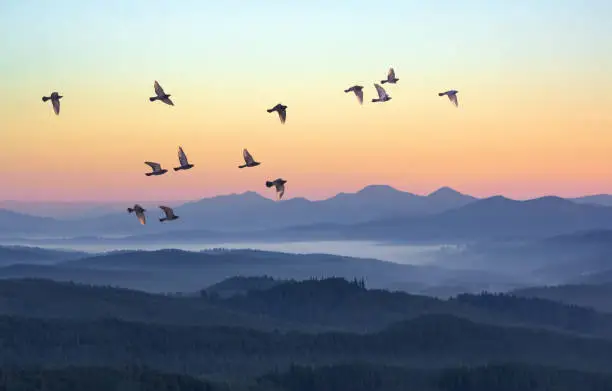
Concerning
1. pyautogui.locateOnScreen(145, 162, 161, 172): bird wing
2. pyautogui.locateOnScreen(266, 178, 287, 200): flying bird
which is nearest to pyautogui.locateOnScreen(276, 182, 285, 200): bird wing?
pyautogui.locateOnScreen(266, 178, 287, 200): flying bird

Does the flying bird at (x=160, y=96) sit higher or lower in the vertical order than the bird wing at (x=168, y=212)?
higher

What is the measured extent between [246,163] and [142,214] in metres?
16.4

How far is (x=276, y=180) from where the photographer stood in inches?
5920

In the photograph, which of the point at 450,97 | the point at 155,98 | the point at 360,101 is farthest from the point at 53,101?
the point at 450,97

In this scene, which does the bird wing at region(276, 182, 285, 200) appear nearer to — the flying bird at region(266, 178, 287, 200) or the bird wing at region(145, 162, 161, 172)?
the flying bird at region(266, 178, 287, 200)

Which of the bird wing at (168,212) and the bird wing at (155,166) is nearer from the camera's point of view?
the bird wing at (168,212)

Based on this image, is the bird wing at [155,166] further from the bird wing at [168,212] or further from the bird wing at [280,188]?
the bird wing at [280,188]

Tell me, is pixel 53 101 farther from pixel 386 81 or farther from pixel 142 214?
pixel 386 81

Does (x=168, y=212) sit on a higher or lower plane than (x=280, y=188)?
lower

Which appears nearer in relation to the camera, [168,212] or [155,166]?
[168,212]

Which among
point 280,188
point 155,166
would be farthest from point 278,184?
point 155,166

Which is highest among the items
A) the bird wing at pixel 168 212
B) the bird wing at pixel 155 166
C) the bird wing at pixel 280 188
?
the bird wing at pixel 155 166

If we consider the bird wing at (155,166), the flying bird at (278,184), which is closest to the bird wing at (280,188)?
the flying bird at (278,184)

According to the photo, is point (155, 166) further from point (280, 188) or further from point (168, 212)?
point (280, 188)
